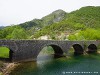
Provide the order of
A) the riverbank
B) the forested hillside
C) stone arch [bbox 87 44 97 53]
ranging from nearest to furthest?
the riverbank < stone arch [bbox 87 44 97 53] < the forested hillside

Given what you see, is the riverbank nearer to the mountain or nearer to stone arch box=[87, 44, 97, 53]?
stone arch box=[87, 44, 97, 53]

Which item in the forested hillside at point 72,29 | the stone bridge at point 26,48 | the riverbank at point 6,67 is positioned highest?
the forested hillside at point 72,29

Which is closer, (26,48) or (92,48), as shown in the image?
(26,48)

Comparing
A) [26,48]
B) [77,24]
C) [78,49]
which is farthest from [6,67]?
[77,24]

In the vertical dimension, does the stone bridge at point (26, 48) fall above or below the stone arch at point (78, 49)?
above

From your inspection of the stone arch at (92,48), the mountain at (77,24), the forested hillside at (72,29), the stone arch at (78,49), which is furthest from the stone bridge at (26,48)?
the mountain at (77,24)

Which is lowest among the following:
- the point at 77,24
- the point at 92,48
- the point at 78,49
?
the point at 92,48

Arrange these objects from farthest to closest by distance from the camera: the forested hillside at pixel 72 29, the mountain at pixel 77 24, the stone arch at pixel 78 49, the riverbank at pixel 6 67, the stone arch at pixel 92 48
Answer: the mountain at pixel 77 24, the forested hillside at pixel 72 29, the stone arch at pixel 92 48, the stone arch at pixel 78 49, the riverbank at pixel 6 67

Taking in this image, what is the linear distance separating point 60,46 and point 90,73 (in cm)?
2291

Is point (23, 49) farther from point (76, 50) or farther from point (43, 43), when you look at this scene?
point (76, 50)

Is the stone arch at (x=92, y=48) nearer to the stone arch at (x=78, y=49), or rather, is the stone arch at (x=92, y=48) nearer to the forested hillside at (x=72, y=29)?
the forested hillside at (x=72, y=29)

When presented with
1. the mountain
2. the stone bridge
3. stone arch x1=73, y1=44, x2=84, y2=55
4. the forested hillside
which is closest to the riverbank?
the stone bridge

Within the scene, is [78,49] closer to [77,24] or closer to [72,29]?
[72,29]

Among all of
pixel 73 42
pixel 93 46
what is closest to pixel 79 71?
pixel 73 42
